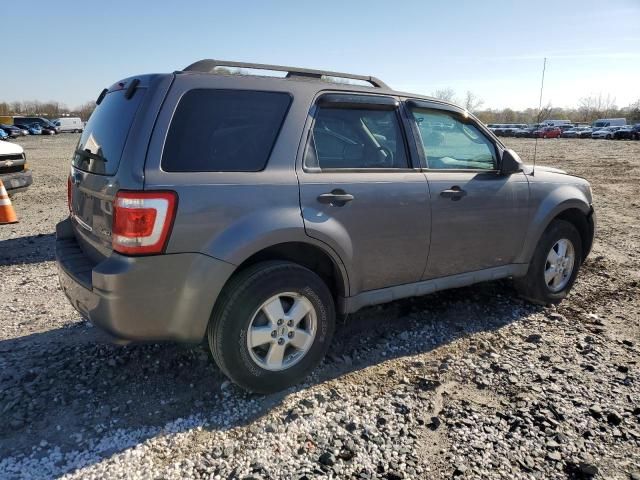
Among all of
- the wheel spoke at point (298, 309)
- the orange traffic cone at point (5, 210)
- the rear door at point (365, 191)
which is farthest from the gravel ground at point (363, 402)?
the orange traffic cone at point (5, 210)

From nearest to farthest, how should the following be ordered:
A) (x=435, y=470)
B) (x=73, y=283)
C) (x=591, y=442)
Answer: (x=435, y=470) → (x=591, y=442) → (x=73, y=283)

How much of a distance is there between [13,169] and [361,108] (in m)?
7.64

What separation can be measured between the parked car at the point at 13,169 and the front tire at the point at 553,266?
8.17 meters

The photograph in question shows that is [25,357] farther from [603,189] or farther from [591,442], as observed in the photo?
[603,189]

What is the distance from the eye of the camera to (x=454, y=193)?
143 inches

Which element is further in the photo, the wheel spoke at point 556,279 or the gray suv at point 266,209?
the wheel spoke at point 556,279

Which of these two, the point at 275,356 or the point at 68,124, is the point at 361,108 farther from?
the point at 68,124

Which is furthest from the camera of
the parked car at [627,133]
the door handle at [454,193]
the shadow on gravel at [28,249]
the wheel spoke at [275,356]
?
the parked car at [627,133]

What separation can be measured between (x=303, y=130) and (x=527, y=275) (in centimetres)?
263

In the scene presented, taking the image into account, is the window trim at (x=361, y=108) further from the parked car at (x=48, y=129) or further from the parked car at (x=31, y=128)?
the parked car at (x=48, y=129)

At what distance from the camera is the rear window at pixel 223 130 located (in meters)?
2.66

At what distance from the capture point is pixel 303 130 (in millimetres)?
3049

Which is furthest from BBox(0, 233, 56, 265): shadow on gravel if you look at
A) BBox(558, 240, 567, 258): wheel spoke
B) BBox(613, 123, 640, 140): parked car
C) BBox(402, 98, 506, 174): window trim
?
BBox(613, 123, 640, 140): parked car

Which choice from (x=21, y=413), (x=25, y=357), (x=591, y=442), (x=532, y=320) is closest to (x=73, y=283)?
(x=21, y=413)
